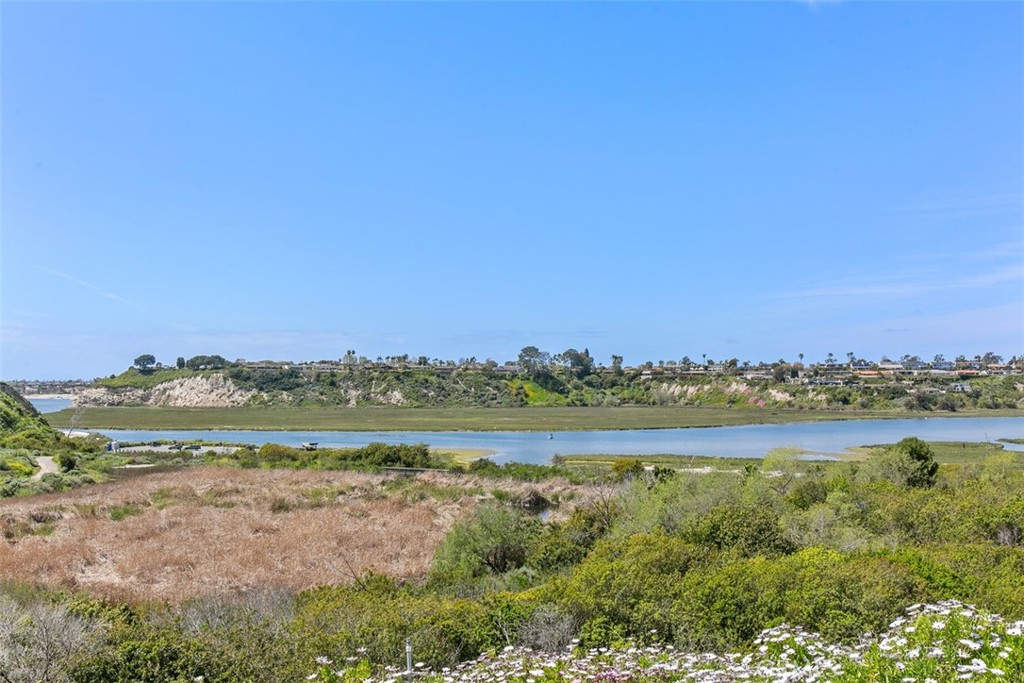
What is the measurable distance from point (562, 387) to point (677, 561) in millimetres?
166025

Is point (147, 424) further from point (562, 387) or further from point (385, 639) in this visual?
point (385, 639)

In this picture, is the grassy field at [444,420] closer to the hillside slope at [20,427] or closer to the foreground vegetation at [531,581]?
the hillside slope at [20,427]

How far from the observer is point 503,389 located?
560 ft

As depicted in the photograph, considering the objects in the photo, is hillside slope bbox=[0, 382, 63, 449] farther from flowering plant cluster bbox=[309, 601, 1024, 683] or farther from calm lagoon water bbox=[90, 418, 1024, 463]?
flowering plant cluster bbox=[309, 601, 1024, 683]

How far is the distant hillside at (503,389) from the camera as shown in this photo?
151m

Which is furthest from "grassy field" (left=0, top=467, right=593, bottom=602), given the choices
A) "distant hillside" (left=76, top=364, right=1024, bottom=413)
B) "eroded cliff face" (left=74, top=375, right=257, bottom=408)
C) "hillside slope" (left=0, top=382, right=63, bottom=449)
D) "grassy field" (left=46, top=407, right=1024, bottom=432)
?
"eroded cliff face" (left=74, top=375, right=257, bottom=408)

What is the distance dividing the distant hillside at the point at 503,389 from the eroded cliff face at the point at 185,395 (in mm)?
242

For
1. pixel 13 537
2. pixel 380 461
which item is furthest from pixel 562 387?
pixel 13 537

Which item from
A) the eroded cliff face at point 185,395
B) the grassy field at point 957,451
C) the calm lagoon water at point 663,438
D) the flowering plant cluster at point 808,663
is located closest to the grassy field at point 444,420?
the calm lagoon water at point 663,438

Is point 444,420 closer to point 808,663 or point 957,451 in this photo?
point 957,451

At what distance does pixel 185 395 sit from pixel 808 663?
18060 centimetres

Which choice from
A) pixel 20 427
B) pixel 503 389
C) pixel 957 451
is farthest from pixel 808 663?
pixel 503 389

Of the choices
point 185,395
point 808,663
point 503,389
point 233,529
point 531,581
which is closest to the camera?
point 808,663

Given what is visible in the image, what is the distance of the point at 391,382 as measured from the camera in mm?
169375
